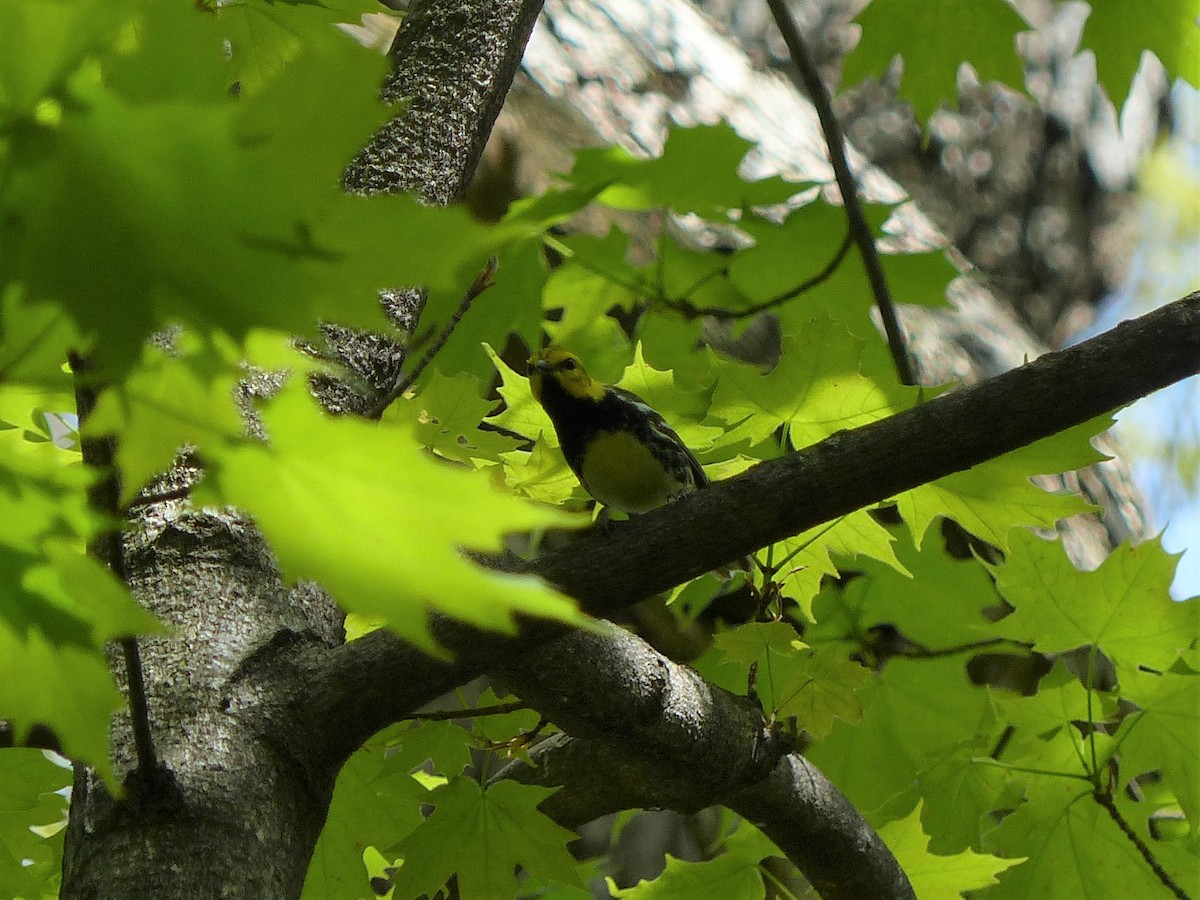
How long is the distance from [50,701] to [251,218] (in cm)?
30

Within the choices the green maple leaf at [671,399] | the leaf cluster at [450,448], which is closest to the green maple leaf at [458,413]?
the leaf cluster at [450,448]

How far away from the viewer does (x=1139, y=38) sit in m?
1.28

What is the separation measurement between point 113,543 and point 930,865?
99cm

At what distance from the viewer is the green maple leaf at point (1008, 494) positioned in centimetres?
105

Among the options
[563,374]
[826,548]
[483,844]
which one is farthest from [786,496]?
[563,374]

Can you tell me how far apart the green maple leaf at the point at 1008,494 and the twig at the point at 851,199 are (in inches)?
7.0

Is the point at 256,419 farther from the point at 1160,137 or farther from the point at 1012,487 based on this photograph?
the point at 1160,137

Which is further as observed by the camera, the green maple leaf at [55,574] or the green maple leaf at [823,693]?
the green maple leaf at [823,693]

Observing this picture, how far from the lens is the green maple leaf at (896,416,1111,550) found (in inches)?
41.5

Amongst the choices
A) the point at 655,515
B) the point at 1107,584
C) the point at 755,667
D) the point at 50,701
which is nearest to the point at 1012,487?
the point at 1107,584

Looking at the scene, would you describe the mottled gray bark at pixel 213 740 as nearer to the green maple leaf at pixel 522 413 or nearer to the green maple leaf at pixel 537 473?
the green maple leaf at pixel 537 473

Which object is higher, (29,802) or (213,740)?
(213,740)

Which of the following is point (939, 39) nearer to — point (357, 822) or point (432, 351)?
point (432, 351)

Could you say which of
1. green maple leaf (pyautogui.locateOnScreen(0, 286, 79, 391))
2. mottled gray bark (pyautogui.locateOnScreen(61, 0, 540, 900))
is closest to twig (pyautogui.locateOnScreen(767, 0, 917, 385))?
mottled gray bark (pyautogui.locateOnScreen(61, 0, 540, 900))
